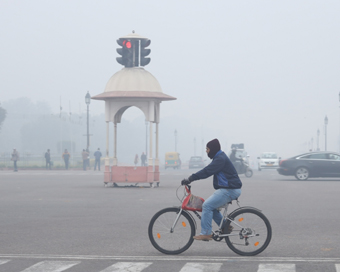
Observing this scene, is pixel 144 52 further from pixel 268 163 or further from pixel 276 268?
pixel 268 163

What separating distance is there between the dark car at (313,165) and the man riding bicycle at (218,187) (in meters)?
25.6

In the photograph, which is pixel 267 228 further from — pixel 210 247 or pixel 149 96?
pixel 149 96

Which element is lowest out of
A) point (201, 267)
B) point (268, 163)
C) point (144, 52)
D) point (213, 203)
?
point (201, 267)

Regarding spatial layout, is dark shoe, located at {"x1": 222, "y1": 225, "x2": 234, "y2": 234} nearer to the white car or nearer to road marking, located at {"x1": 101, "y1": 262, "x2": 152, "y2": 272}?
road marking, located at {"x1": 101, "y1": 262, "x2": 152, "y2": 272}

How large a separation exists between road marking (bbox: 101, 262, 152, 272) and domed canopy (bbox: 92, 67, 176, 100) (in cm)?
1812

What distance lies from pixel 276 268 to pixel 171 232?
1747mm

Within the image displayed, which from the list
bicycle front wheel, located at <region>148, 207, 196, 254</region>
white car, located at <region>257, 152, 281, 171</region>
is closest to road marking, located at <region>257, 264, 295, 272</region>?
bicycle front wheel, located at <region>148, 207, 196, 254</region>

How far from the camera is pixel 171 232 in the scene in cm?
901

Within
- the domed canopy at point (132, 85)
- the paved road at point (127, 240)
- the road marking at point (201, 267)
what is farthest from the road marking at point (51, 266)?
the domed canopy at point (132, 85)

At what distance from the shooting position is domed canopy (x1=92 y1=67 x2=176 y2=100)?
86.1 feet

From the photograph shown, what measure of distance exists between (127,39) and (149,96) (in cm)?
247

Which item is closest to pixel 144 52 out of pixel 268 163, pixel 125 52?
pixel 125 52

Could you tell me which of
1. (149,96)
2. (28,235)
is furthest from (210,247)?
(149,96)

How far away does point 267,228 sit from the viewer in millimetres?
8828
